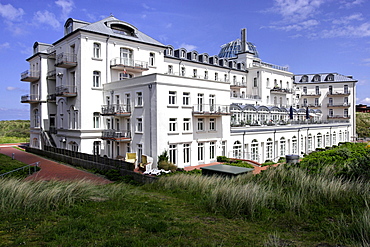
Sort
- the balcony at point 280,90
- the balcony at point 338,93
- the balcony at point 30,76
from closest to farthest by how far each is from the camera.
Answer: the balcony at point 30,76 → the balcony at point 280,90 → the balcony at point 338,93

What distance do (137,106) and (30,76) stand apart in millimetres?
20328

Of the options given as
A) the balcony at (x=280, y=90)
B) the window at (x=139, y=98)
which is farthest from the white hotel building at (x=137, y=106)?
the balcony at (x=280, y=90)

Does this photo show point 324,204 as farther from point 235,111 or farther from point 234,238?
point 235,111

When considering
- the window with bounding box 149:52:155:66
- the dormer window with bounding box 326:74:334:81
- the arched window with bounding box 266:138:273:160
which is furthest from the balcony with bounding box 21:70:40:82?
the dormer window with bounding box 326:74:334:81

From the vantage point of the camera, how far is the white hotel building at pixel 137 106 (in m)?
24.7

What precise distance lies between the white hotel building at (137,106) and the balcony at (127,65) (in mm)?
102

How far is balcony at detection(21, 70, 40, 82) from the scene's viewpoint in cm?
3706

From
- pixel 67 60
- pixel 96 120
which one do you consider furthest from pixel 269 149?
pixel 67 60

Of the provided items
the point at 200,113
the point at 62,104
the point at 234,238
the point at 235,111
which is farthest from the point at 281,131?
the point at 234,238

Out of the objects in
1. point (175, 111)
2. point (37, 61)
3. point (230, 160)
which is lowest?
point (230, 160)

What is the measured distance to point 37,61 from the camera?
37.6 meters

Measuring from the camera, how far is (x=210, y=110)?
89.7ft

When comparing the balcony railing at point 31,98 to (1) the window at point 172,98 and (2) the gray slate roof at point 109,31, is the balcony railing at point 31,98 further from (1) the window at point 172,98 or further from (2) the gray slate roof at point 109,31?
(1) the window at point 172,98

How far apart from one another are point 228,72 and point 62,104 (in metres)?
27.1
